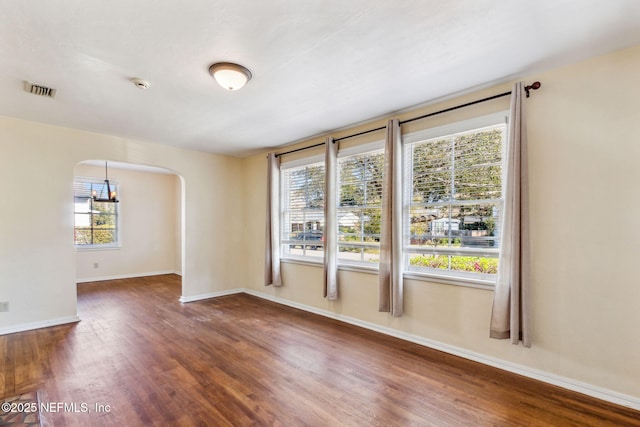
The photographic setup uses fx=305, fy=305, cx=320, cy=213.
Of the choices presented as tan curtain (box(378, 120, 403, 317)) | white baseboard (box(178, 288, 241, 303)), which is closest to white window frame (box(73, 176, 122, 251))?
white baseboard (box(178, 288, 241, 303))

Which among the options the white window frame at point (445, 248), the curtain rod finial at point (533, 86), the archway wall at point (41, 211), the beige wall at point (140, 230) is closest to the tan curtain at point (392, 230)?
the white window frame at point (445, 248)

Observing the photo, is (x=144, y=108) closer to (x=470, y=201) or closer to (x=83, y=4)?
(x=83, y=4)

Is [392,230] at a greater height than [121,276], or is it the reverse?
[392,230]

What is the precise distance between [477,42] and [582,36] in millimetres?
699

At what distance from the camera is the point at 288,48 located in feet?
7.40

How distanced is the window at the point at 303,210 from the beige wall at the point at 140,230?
13.9 ft

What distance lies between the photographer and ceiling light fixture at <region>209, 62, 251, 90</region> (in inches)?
96.3

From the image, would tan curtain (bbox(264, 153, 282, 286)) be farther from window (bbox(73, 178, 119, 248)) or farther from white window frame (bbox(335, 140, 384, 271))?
window (bbox(73, 178, 119, 248))

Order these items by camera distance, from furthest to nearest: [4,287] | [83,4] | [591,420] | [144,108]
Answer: [4,287]
[144,108]
[591,420]
[83,4]

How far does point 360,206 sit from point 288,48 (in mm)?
2248

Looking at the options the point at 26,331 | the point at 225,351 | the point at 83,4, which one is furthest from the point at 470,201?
the point at 26,331

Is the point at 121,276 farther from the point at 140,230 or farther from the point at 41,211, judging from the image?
the point at 41,211

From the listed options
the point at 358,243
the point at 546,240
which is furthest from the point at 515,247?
the point at 358,243

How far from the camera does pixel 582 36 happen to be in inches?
83.6
